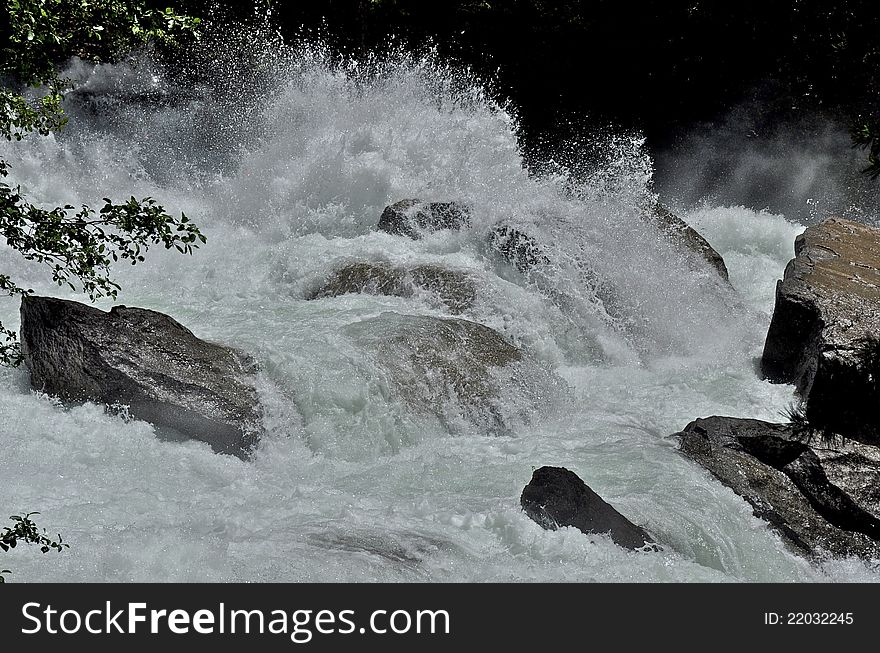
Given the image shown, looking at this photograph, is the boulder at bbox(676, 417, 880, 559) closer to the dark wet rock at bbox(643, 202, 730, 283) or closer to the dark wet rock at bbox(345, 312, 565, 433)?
the dark wet rock at bbox(345, 312, 565, 433)

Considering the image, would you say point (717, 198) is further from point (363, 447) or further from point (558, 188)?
point (363, 447)

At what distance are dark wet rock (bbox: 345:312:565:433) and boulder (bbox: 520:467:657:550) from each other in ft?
5.40

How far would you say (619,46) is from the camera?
14.9 m

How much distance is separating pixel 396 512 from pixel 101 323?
8.77 ft

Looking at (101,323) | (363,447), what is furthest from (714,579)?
(101,323)

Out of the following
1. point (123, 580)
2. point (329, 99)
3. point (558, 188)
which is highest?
point (329, 99)

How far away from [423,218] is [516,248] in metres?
1.25

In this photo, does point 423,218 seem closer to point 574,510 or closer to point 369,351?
point 369,351

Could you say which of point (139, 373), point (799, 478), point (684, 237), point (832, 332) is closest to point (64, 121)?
point (139, 373)

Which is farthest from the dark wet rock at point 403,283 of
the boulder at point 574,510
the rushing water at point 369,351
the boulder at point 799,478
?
the boulder at point 574,510

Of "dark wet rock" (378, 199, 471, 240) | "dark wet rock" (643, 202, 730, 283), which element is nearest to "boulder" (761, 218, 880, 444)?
"dark wet rock" (643, 202, 730, 283)

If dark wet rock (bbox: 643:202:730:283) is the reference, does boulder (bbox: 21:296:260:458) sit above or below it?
below

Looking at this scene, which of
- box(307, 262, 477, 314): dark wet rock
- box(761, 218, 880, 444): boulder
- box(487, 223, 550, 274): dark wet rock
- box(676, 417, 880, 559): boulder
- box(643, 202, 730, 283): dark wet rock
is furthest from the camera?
box(643, 202, 730, 283): dark wet rock

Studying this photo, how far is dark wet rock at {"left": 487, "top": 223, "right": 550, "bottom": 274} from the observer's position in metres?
8.70
